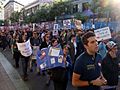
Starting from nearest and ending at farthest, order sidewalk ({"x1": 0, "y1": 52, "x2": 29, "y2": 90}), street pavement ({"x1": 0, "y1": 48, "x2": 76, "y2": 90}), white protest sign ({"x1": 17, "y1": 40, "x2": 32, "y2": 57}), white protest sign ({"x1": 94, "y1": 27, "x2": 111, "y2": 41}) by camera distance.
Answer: white protest sign ({"x1": 94, "y1": 27, "x2": 111, "y2": 41}) → street pavement ({"x1": 0, "y1": 48, "x2": 76, "y2": 90}) → sidewalk ({"x1": 0, "y1": 52, "x2": 29, "y2": 90}) → white protest sign ({"x1": 17, "y1": 40, "x2": 32, "y2": 57})

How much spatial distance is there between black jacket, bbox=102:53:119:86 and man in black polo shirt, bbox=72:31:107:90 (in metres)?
0.99

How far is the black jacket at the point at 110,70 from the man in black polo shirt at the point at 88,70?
3.24 feet

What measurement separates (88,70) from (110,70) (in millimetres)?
1100

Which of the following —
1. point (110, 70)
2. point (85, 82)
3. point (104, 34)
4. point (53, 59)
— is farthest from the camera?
point (104, 34)

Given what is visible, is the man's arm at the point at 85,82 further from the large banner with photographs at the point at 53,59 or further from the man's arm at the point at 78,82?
the large banner with photographs at the point at 53,59

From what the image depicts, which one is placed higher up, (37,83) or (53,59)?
(53,59)

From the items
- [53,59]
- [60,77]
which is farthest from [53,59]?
[60,77]

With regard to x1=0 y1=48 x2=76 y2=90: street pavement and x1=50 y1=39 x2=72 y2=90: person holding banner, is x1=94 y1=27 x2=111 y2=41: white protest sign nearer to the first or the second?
x1=0 y1=48 x2=76 y2=90: street pavement

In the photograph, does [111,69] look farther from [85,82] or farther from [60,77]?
[60,77]

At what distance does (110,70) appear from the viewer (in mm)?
6145

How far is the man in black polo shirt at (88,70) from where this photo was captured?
5102mm

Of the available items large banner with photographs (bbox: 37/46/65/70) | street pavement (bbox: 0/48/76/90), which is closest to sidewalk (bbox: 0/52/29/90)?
street pavement (bbox: 0/48/76/90)

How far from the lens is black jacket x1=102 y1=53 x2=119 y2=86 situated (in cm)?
613

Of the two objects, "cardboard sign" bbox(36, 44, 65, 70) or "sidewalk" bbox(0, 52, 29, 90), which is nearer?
"cardboard sign" bbox(36, 44, 65, 70)
